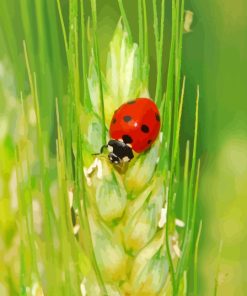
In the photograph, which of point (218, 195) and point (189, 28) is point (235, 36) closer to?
point (189, 28)

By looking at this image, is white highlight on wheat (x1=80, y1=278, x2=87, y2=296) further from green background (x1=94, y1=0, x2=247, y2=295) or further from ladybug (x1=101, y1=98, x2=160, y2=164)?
green background (x1=94, y1=0, x2=247, y2=295)

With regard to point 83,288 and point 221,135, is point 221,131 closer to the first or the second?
point 221,135

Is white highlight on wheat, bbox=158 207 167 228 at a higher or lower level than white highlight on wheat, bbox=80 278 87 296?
higher

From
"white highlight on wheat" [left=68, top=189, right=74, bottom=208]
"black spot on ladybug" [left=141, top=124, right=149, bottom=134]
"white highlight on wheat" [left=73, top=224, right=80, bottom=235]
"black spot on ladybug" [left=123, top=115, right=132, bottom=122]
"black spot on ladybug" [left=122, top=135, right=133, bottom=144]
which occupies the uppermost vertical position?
"black spot on ladybug" [left=123, top=115, right=132, bottom=122]

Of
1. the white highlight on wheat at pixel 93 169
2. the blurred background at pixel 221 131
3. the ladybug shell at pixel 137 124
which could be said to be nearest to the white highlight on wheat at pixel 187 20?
the blurred background at pixel 221 131

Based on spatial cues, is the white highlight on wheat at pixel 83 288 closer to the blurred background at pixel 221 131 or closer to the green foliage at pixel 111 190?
the green foliage at pixel 111 190

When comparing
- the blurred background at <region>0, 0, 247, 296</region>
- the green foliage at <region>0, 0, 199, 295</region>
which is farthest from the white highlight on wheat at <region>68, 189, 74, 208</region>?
the blurred background at <region>0, 0, 247, 296</region>

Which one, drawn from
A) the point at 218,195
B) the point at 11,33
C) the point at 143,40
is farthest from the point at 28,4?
the point at 218,195
